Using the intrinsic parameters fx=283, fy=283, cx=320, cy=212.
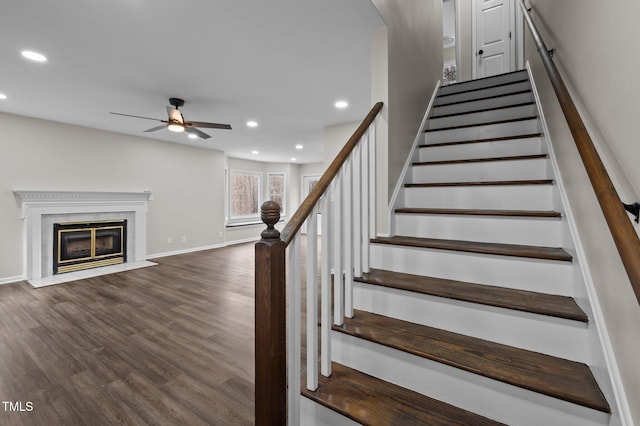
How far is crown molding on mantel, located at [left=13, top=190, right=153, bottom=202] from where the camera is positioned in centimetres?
422

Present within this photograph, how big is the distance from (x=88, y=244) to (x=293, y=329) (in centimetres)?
552

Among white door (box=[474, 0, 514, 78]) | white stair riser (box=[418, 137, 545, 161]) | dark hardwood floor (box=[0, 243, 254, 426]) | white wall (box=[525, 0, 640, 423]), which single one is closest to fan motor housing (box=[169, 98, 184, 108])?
dark hardwood floor (box=[0, 243, 254, 426])

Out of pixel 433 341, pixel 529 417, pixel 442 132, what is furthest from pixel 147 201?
pixel 529 417

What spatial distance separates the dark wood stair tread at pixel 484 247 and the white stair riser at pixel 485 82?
2.41 meters

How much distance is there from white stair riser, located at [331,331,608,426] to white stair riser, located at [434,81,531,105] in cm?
288

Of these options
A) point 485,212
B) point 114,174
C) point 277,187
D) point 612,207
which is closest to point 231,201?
point 277,187

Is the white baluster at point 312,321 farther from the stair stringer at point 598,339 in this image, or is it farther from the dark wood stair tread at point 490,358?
the stair stringer at point 598,339

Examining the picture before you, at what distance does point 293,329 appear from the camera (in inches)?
46.6

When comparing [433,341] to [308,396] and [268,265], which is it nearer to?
[308,396]

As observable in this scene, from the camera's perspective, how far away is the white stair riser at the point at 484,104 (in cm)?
277

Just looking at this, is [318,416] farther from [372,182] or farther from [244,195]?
[244,195]

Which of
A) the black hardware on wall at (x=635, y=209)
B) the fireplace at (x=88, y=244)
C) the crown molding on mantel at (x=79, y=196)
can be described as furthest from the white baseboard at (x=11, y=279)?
the black hardware on wall at (x=635, y=209)

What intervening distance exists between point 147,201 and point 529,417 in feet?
20.9

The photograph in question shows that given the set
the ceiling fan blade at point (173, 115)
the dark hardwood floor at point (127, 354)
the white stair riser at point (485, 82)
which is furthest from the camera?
the ceiling fan blade at point (173, 115)
